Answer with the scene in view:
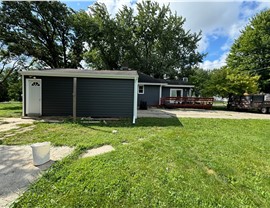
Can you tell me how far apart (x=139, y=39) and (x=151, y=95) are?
1044 cm

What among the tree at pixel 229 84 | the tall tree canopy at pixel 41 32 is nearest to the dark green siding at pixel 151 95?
the tree at pixel 229 84

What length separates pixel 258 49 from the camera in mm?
22953

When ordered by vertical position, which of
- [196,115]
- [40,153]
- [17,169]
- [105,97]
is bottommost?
[17,169]

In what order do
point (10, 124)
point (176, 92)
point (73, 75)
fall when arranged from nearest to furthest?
point (10, 124), point (73, 75), point (176, 92)

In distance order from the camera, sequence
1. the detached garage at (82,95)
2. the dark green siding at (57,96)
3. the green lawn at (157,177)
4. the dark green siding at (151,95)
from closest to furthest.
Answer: the green lawn at (157,177) → the detached garage at (82,95) → the dark green siding at (57,96) → the dark green siding at (151,95)

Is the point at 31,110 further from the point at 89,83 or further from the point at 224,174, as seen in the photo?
the point at 224,174

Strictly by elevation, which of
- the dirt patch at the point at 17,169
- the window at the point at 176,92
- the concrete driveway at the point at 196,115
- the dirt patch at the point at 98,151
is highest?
the window at the point at 176,92

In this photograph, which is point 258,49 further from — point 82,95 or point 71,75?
point 71,75

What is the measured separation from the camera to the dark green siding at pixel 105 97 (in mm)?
8977

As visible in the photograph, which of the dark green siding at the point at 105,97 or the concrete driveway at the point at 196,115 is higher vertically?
the dark green siding at the point at 105,97

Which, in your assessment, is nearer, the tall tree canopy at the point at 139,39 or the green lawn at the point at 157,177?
the green lawn at the point at 157,177

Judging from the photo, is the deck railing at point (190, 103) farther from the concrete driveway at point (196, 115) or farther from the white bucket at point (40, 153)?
the white bucket at point (40, 153)

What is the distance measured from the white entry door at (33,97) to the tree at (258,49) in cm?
2287

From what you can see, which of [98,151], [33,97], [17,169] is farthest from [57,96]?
[17,169]
